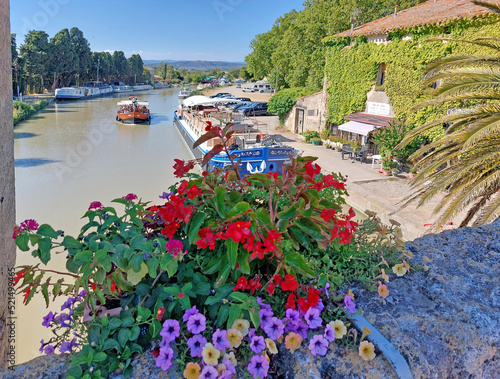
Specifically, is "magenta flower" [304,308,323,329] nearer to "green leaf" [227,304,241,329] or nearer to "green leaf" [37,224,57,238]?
"green leaf" [227,304,241,329]

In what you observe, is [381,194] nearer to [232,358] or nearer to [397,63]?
[397,63]

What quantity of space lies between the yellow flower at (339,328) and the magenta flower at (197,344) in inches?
19.4

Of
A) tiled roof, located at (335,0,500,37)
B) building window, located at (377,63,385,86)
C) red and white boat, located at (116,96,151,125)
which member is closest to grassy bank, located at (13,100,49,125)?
red and white boat, located at (116,96,151,125)

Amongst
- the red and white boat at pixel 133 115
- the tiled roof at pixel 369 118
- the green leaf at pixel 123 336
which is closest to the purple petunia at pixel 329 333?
the green leaf at pixel 123 336

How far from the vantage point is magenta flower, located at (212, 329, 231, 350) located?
4.58ft

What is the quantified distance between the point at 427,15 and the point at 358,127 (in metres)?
5.11

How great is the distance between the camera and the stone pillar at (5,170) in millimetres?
2562

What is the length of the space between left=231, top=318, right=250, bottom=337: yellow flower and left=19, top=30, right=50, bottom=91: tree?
55.1 metres

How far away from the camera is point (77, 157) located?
21.8m

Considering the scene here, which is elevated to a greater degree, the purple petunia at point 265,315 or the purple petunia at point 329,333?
the purple petunia at point 265,315

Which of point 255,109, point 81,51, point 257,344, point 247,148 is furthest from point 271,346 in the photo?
point 81,51

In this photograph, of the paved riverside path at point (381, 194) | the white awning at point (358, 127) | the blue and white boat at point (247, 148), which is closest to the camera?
the paved riverside path at point (381, 194)

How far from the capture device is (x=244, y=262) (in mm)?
1564

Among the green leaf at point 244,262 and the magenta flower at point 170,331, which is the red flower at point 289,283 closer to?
the green leaf at point 244,262
